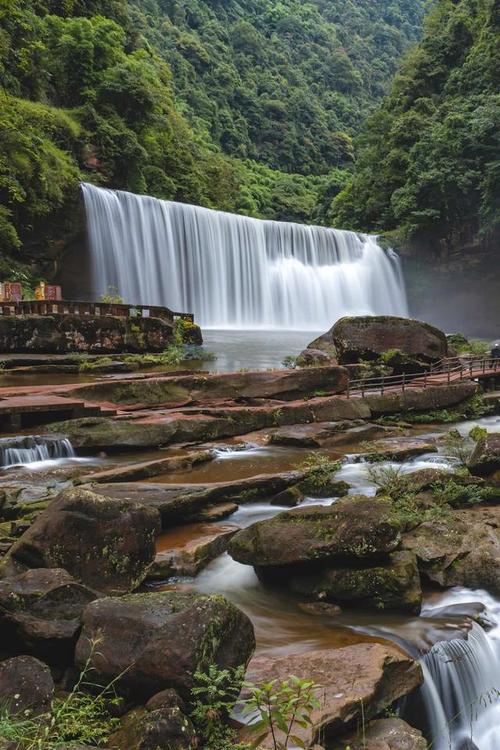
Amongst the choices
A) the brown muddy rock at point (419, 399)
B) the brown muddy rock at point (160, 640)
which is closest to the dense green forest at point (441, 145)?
the brown muddy rock at point (419, 399)

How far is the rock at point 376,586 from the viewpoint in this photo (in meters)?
5.62

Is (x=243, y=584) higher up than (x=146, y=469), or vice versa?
(x=146, y=469)

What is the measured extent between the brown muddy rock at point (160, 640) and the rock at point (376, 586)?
174 cm

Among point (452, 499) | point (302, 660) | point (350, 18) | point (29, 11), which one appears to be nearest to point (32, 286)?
point (29, 11)

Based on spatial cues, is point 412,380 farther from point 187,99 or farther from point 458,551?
point 187,99

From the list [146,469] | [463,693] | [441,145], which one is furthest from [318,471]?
[441,145]

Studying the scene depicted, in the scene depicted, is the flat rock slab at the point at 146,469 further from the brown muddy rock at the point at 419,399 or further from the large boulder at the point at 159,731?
the brown muddy rock at the point at 419,399

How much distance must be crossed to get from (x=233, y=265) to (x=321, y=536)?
34061mm

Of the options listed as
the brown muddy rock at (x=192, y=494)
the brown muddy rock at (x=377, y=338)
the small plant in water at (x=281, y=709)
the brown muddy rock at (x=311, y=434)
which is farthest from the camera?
the brown muddy rock at (x=377, y=338)

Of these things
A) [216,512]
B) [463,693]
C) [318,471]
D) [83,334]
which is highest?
[83,334]

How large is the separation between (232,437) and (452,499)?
5.75m

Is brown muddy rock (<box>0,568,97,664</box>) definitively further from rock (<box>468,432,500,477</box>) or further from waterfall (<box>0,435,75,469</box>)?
rock (<box>468,432,500,477</box>)

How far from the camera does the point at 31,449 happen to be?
10.6 metres

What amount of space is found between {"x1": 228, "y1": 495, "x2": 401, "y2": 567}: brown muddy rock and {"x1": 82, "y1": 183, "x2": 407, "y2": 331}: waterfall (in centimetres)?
2664
